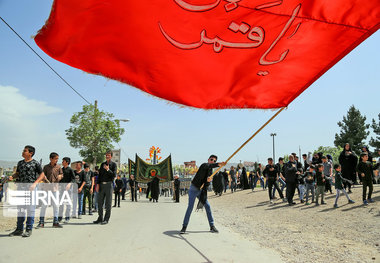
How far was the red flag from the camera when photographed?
3178 mm

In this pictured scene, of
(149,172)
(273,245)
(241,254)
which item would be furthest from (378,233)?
(149,172)

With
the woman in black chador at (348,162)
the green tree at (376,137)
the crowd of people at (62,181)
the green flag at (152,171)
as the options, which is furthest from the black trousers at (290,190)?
the green tree at (376,137)

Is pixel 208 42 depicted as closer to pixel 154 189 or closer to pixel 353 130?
pixel 154 189

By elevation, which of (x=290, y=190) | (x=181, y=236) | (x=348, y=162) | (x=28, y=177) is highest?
(x=348, y=162)

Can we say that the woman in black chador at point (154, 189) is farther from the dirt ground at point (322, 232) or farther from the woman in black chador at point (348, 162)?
the woman in black chador at point (348, 162)

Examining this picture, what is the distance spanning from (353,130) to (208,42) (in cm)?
6758

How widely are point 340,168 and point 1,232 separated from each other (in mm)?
11715

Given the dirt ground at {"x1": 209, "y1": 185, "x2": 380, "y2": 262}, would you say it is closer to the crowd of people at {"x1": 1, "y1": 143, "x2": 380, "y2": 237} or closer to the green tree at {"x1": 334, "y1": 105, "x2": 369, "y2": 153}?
the crowd of people at {"x1": 1, "y1": 143, "x2": 380, "y2": 237}

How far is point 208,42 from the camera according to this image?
3.70m

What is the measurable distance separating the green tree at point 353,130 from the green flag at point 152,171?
49778mm

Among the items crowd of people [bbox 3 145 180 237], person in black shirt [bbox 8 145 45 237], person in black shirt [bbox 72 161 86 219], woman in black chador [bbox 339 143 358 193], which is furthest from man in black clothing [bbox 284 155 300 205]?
person in black shirt [bbox 8 145 45 237]

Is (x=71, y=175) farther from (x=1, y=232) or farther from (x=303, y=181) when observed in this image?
(x=303, y=181)

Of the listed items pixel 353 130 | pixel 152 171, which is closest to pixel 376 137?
pixel 353 130

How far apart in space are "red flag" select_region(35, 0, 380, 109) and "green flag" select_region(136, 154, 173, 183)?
19355mm
